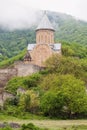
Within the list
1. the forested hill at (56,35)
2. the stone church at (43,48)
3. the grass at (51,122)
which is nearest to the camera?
the grass at (51,122)

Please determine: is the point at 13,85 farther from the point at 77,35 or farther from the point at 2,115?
the point at 77,35

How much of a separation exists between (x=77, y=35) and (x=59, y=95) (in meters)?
90.8

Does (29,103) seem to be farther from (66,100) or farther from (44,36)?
(44,36)

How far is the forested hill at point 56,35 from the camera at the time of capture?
455 ft

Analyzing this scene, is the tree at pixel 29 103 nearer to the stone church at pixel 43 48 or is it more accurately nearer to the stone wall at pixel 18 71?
the stone wall at pixel 18 71

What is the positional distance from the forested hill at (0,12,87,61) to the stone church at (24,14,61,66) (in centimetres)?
4733

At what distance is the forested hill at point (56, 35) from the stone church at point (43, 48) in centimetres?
4733

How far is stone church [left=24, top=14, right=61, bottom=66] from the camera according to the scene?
78375 mm

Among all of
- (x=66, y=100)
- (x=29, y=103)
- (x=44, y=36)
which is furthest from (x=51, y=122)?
(x=44, y=36)

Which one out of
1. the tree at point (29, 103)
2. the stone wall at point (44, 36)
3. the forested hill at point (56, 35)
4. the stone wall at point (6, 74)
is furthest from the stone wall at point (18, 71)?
the forested hill at point (56, 35)

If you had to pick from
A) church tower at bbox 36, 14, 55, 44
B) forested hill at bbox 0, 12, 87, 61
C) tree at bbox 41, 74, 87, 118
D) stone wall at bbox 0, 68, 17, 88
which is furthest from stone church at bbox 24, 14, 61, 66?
forested hill at bbox 0, 12, 87, 61

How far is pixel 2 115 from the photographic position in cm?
5891

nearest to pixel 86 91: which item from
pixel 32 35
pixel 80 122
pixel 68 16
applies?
pixel 80 122

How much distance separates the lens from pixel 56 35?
15388cm
